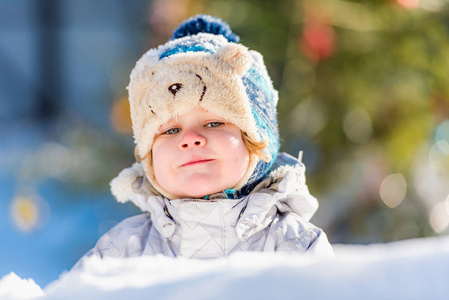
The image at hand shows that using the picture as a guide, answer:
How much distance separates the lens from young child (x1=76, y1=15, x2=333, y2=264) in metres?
0.85

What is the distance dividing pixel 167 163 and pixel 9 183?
218 centimetres

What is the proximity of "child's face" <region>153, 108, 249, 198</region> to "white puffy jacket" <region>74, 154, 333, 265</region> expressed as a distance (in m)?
0.03

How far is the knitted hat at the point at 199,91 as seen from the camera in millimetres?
856

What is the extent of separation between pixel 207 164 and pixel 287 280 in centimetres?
58

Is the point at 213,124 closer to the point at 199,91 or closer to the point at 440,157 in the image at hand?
the point at 199,91

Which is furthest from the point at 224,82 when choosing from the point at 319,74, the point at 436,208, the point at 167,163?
the point at 436,208

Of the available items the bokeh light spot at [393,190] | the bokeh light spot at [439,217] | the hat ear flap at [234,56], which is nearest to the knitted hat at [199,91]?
the hat ear flap at [234,56]

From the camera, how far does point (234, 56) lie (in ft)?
2.87

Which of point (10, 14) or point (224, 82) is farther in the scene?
point (10, 14)

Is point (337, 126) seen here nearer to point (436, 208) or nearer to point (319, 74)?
point (319, 74)

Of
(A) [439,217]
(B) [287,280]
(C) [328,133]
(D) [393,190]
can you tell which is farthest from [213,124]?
(A) [439,217]

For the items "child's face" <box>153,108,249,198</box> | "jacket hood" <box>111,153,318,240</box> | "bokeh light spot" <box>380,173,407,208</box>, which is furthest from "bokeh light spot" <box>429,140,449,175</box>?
"child's face" <box>153,108,249,198</box>

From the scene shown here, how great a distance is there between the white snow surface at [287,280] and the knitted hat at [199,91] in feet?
1.83

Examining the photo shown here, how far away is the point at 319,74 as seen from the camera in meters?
2.03
